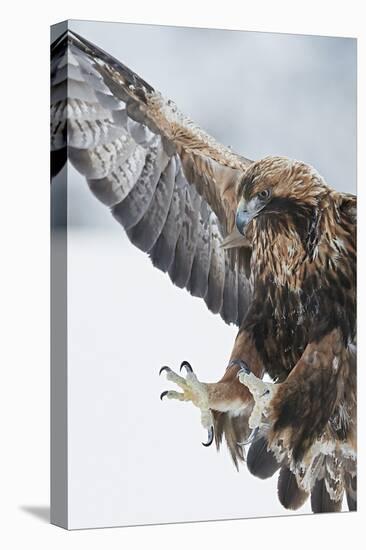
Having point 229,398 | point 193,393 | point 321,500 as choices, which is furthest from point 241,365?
point 321,500

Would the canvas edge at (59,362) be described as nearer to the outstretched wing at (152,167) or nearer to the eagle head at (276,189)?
the outstretched wing at (152,167)

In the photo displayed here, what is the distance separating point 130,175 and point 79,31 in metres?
0.83

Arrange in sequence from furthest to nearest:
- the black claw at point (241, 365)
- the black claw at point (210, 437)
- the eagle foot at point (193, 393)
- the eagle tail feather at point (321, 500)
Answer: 1. the eagle tail feather at point (321, 500)
2. the black claw at point (241, 365)
3. the black claw at point (210, 437)
4. the eagle foot at point (193, 393)

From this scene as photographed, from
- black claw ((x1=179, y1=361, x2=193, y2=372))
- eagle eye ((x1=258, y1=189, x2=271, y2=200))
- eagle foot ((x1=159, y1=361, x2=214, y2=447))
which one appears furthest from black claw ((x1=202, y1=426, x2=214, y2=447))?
eagle eye ((x1=258, y1=189, x2=271, y2=200))

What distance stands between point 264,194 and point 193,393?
1.25 meters

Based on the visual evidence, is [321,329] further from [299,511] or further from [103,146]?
[103,146]

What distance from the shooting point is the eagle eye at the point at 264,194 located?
27.3ft

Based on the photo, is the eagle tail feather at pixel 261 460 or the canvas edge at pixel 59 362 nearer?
the canvas edge at pixel 59 362

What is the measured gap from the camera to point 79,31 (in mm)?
7684

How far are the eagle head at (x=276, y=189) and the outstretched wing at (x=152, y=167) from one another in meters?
0.07

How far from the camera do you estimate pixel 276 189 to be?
8359 millimetres

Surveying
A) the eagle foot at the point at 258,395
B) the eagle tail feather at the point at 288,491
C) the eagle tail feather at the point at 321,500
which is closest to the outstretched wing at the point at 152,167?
the eagle foot at the point at 258,395

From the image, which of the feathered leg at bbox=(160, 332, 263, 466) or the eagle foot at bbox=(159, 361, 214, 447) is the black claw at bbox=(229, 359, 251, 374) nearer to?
the feathered leg at bbox=(160, 332, 263, 466)

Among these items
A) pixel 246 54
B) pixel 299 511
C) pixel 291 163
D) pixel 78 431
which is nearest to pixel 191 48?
pixel 246 54
